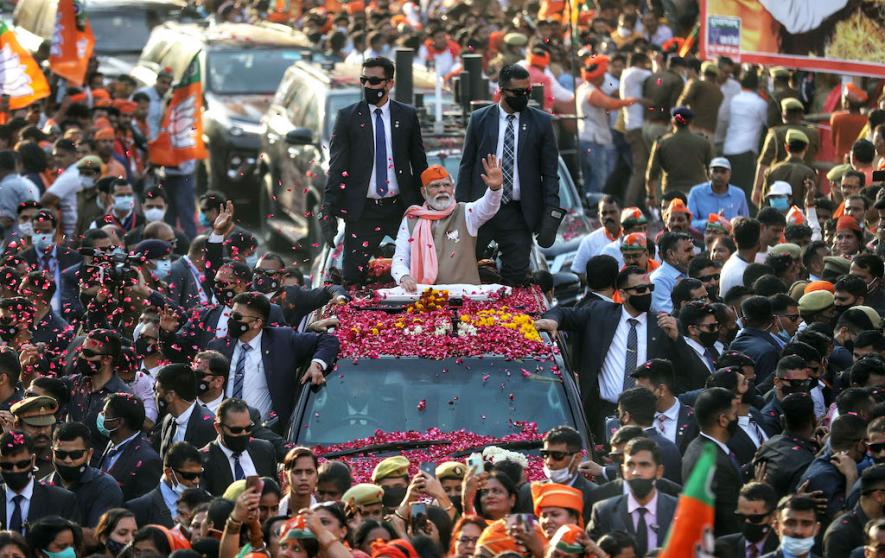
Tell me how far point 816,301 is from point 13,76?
9.16m

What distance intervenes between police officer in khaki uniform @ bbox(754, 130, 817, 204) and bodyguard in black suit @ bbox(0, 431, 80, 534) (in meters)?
9.27

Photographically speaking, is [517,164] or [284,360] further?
[517,164]

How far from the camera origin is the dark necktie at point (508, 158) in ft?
45.9

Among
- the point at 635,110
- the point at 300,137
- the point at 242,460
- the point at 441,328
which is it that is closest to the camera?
the point at 242,460

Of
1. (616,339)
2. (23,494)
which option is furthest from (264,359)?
(616,339)

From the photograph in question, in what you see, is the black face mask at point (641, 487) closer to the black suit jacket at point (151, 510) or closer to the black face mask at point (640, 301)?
the black suit jacket at point (151, 510)

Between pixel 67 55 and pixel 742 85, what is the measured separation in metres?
7.32

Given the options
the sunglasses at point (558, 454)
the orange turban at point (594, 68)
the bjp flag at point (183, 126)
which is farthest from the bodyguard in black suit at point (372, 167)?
the orange turban at point (594, 68)

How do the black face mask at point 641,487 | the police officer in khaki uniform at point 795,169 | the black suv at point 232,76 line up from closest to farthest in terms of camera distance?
the black face mask at point 641,487
the police officer in khaki uniform at point 795,169
the black suv at point 232,76

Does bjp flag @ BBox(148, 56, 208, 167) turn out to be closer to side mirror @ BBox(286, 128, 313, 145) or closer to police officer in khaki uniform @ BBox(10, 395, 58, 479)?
side mirror @ BBox(286, 128, 313, 145)

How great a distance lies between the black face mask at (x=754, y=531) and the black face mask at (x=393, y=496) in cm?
179

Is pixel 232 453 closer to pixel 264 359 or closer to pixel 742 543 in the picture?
pixel 264 359

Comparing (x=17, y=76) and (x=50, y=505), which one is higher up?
(x=50, y=505)

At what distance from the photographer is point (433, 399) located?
39.1 ft
